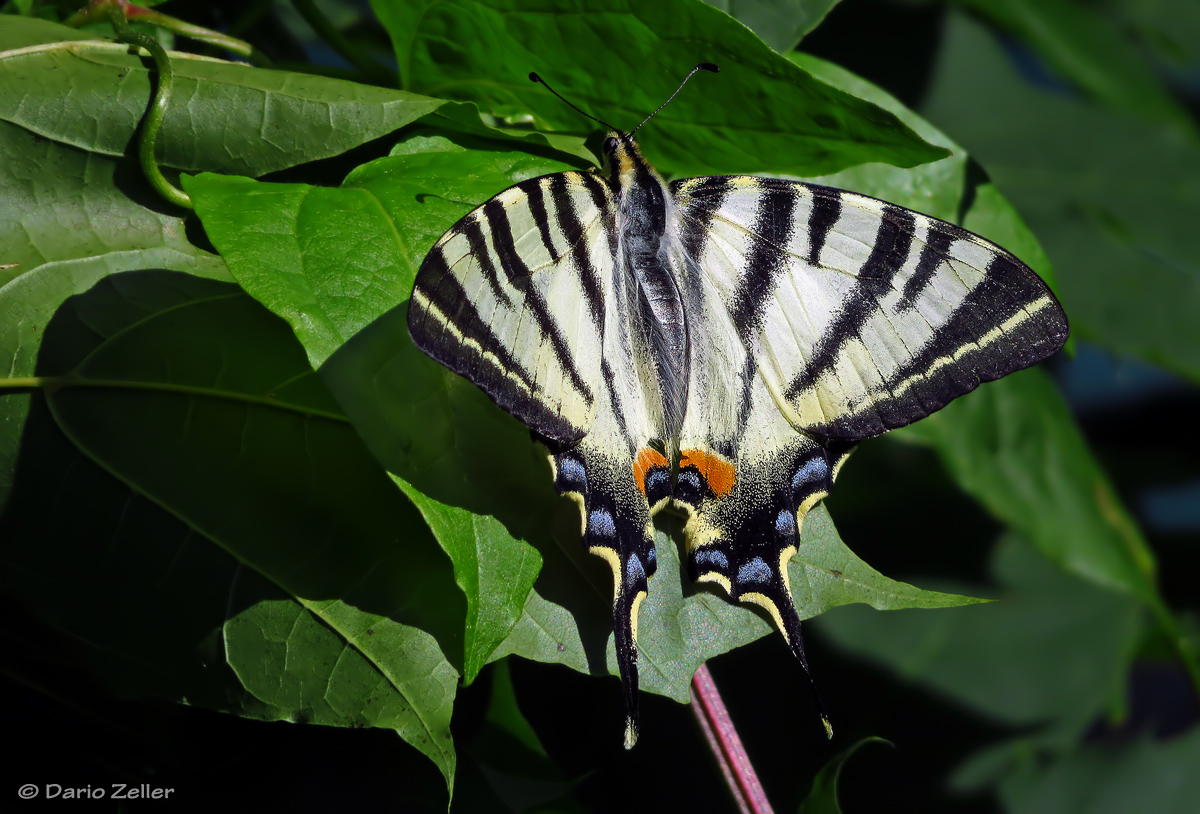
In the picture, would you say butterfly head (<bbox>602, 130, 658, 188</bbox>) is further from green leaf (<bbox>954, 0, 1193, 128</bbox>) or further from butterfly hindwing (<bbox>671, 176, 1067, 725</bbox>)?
green leaf (<bbox>954, 0, 1193, 128</bbox>)

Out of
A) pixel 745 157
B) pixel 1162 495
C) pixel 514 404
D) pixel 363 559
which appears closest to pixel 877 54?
pixel 745 157

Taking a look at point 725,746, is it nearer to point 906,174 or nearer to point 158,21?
point 906,174

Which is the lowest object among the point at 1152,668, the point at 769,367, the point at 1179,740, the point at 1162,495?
the point at 1152,668

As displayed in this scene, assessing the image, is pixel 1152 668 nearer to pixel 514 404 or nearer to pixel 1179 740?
pixel 1179 740

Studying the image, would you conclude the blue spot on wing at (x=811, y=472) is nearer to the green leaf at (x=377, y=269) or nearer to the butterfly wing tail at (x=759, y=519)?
the butterfly wing tail at (x=759, y=519)

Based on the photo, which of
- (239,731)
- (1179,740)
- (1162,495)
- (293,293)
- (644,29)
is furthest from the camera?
(1162,495)

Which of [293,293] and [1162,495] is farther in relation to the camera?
[1162,495]

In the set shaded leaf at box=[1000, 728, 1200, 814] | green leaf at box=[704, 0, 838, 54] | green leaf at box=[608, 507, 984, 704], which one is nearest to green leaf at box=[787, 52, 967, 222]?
green leaf at box=[704, 0, 838, 54]
